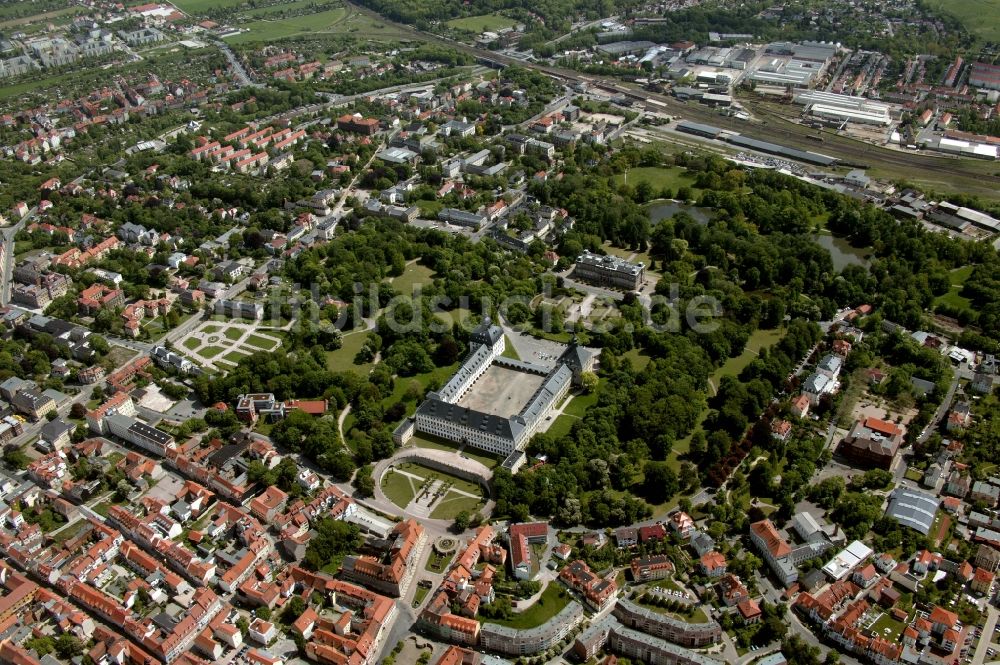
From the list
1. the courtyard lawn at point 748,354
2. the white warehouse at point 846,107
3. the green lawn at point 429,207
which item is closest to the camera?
the courtyard lawn at point 748,354

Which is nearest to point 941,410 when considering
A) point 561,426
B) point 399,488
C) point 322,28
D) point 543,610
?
point 561,426

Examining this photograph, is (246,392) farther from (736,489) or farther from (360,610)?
(736,489)

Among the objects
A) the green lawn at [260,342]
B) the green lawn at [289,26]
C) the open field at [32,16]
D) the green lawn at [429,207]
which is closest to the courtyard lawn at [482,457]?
the green lawn at [260,342]

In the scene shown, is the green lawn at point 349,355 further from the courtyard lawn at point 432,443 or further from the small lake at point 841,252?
the small lake at point 841,252

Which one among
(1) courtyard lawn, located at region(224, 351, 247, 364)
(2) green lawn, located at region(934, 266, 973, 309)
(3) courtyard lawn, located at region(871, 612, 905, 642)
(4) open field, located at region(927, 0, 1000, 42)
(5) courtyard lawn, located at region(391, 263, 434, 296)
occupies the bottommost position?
(1) courtyard lawn, located at region(224, 351, 247, 364)

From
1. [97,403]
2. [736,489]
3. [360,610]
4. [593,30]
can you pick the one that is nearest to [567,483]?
[736,489]

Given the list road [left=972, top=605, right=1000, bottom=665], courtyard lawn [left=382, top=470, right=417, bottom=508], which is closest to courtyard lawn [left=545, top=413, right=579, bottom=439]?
courtyard lawn [left=382, top=470, right=417, bottom=508]

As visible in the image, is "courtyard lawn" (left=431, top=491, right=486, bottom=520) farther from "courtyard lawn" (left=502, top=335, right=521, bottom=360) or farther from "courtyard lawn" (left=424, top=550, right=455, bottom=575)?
"courtyard lawn" (left=502, top=335, right=521, bottom=360)
